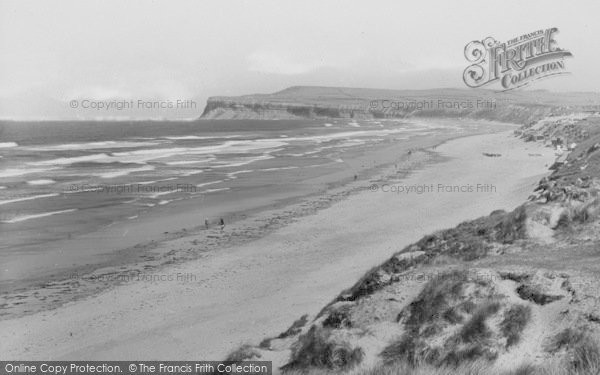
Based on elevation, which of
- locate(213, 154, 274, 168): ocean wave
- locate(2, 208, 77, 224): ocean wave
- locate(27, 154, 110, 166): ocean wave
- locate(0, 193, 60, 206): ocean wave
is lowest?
locate(2, 208, 77, 224): ocean wave

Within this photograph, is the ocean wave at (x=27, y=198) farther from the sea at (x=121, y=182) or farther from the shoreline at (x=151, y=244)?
the shoreline at (x=151, y=244)

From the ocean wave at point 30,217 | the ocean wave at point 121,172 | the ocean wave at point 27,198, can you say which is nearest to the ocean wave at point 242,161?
the ocean wave at point 121,172

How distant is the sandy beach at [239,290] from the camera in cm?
1104

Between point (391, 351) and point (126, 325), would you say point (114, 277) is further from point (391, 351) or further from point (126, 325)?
point (391, 351)

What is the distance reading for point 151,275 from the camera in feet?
50.6

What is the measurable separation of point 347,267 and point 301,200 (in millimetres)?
12005

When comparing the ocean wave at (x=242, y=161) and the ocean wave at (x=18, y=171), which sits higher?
the ocean wave at (x=18, y=171)

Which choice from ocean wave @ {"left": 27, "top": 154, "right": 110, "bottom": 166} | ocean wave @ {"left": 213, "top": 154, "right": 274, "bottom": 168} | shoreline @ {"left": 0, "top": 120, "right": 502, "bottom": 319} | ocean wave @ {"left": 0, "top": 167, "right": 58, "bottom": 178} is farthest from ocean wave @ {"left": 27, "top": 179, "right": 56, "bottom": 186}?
shoreline @ {"left": 0, "top": 120, "right": 502, "bottom": 319}

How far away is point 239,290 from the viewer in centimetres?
1403

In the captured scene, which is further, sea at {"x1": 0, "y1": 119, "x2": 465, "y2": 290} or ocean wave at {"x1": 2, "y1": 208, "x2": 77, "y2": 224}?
ocean wave at {"x1": 2, "y1": 208, "x2": 77, "y2": 224}

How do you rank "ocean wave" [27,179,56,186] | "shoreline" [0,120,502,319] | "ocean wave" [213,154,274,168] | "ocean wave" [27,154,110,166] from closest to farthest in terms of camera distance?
1. "shoreline" [0,120,502,319]
2. "ocean wave" [27,179,56,186]
3. "ocean wave" [213,154,274,168]
4. "ocean wave" [27,154,110,166]

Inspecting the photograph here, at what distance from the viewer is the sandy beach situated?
11039mm

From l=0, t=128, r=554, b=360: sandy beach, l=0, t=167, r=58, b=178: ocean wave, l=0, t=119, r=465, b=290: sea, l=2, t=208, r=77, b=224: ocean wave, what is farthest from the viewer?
l=0, t=167, r=58, b=178: ocean wave

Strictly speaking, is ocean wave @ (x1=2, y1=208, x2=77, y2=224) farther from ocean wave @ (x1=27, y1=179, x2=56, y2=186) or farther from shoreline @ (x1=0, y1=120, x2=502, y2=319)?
ocean wave @ (x1=27, y1=179, x2=56, y2=186)
